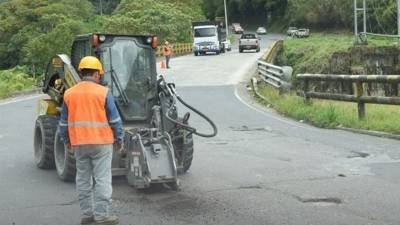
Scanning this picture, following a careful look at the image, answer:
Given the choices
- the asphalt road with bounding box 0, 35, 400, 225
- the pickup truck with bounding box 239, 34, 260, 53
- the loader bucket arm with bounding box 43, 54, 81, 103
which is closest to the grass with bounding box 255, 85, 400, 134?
the asphalt road with bounding box 0, 35, 400, 225

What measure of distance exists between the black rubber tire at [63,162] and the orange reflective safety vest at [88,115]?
2119mm

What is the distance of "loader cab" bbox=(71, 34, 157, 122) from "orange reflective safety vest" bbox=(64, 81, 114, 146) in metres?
2.41

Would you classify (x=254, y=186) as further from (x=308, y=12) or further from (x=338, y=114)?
(x=308, y=12)

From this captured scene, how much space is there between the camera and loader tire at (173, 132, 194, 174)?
30.9ft

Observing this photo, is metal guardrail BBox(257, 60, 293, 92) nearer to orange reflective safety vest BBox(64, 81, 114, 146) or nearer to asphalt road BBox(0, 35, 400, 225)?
asphalt road BBox(0, 35, 400, 225)

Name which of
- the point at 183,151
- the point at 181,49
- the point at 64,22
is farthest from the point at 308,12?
the point at 183,151

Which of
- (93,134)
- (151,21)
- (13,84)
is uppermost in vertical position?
(151,21)

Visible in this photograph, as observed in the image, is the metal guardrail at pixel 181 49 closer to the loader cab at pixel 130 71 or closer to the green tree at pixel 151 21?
the green tree at pixel 151 21

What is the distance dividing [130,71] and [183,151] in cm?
137

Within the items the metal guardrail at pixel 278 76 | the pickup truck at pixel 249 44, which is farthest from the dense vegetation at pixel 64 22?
the metal guardrail at pixel 278 76

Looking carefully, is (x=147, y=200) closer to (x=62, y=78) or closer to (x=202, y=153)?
(x=62, y=78)

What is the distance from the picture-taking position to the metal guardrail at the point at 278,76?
22.5 meters

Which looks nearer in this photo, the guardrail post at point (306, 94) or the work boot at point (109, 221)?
the work boot at point (109, 221)

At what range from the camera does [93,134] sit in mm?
6887
